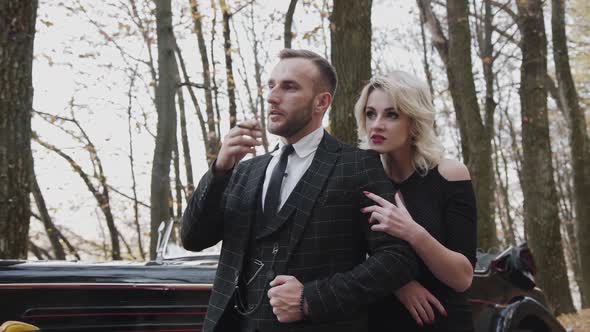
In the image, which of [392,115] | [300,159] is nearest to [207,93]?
[392,115]

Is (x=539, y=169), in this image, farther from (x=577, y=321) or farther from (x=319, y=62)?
(x=319, y=62)

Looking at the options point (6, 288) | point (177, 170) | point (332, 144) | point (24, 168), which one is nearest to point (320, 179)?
point (332, 144)

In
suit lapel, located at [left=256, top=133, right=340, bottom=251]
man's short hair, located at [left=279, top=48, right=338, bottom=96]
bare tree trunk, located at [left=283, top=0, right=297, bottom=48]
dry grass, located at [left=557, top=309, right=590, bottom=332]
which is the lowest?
dry grass, located at [left=557, top=309, right=590, bottom=332]

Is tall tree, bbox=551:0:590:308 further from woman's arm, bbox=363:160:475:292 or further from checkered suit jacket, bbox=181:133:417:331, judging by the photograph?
checkered suit jacket, bbox=181:133:417:331

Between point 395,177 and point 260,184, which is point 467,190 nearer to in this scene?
point 395,177

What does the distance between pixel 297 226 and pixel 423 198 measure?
0.68 meters

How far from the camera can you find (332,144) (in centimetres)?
274

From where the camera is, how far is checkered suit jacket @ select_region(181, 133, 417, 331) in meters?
2.32

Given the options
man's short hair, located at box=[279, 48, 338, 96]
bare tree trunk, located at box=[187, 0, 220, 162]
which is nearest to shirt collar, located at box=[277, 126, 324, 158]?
man's short hair, located at box=[279, 48, 338, 96]

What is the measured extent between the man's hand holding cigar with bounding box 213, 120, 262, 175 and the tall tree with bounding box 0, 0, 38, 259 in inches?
128

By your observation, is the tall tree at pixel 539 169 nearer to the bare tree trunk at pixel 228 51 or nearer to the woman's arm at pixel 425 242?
the bare tree trunk at pixel 228 51

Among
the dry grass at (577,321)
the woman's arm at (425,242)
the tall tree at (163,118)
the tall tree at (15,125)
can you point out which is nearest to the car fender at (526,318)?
the woman's arm at (425,242)

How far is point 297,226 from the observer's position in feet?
8.09

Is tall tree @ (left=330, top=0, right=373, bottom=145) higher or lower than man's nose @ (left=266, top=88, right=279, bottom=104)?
higher
